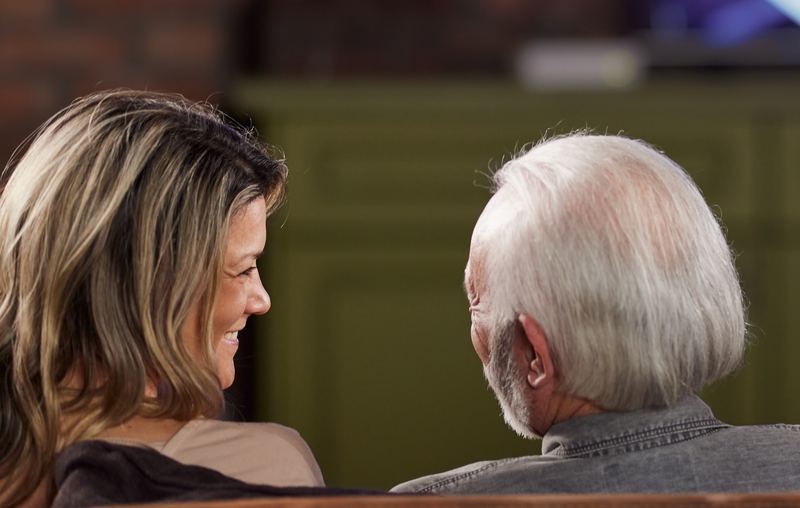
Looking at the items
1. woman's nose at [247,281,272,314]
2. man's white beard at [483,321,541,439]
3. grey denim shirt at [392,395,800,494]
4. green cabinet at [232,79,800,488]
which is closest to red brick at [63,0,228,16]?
green cabinet at [232,79,800,488]

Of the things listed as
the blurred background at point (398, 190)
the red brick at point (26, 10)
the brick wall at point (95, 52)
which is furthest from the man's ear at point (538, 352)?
the red brick at point (26, 10)

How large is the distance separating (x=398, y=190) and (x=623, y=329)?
162 cm

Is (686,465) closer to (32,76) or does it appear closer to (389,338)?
(389,338)

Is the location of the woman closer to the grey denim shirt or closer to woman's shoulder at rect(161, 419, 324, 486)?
woman's shoulder at rect(161, 419, 324, 486)

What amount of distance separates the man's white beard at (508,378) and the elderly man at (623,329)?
20 mm

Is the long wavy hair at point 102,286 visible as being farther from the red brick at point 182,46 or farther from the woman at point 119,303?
the red brick at point 182,46

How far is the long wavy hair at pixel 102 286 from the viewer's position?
0.88m

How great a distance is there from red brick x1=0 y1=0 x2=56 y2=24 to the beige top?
2082 millimetres

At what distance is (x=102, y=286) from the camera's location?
0.90m

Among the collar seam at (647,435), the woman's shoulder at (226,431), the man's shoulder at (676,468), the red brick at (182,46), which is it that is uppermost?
the red brick at (182,46)

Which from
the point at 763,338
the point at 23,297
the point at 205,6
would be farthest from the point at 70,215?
the point at 763,338

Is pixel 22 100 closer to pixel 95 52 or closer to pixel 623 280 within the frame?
pixel 95 52

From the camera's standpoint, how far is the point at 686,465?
908mm

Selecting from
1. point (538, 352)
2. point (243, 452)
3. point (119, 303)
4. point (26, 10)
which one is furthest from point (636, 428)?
point (26, 10)
